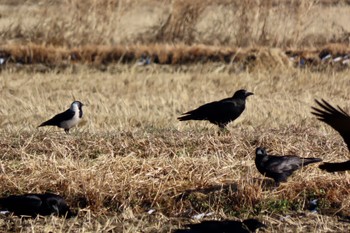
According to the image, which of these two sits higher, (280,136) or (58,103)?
(280,136)

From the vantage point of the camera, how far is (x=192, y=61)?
16.1m

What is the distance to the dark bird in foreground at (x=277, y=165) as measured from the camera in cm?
659

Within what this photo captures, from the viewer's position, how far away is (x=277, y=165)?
6594 mm

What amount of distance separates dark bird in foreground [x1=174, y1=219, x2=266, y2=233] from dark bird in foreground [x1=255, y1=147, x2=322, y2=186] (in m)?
1.05

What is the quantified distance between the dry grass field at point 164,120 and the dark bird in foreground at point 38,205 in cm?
6

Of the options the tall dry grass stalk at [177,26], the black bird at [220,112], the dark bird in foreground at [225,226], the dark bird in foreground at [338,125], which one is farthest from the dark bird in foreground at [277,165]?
the tall dry grass stalk at [177,26]

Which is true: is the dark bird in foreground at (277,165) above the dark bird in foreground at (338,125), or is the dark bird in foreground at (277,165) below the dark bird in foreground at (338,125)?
below

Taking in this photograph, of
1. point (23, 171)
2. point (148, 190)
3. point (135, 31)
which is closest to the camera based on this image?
point (148, 190)

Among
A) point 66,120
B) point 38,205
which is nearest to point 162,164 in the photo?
point 38,205

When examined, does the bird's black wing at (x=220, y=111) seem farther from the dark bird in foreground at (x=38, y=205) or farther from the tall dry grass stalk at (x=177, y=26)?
the tall dry grass stalk at (x=177, y=26)

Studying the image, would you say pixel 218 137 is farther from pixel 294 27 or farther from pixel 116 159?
pixel 294 27

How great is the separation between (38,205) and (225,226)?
131 centimetres

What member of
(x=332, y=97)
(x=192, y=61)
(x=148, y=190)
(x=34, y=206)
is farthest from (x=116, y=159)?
(x=192, y=61)

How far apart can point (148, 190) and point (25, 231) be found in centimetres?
105
